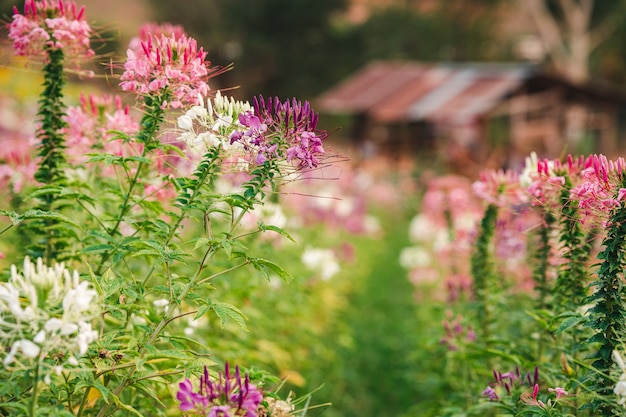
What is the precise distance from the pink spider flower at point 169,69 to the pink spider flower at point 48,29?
45 centimetres

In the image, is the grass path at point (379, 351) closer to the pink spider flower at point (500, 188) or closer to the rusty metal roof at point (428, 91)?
the pink spider flower at point (500, 188)

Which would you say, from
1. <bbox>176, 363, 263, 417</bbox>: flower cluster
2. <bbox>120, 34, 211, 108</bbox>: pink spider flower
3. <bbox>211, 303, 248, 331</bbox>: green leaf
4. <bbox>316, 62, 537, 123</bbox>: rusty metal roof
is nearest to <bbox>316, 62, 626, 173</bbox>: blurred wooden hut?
<bbox>316, 62, 537, 123</bbox>: rusty metal roof

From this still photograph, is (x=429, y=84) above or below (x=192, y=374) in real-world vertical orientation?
above

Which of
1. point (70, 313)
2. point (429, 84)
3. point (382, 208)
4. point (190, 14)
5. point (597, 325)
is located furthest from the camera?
point (190, 14)

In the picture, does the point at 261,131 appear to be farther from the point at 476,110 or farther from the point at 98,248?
the point at 476,110

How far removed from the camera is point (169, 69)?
6.23 feet

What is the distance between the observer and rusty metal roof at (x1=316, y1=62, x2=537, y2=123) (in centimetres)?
1988

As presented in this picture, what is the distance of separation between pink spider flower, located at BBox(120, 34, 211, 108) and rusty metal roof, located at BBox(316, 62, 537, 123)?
57.5 ft

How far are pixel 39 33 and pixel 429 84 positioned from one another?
2248cm

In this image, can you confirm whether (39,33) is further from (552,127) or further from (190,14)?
(190,14)

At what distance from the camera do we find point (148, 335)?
1.89 metres

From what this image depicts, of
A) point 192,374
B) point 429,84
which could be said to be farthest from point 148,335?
point 429,84

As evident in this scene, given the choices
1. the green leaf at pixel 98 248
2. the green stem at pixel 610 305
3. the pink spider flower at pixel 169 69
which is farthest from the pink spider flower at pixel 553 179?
the green leaf at pixel 98 248

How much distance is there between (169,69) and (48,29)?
67 centimetres
